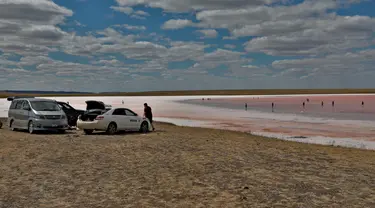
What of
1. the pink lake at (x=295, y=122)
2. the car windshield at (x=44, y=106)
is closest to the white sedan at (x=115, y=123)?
the car windshield at (x=44, y=106)

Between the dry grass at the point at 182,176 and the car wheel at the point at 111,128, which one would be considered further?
the car wheel at the point at 111,128

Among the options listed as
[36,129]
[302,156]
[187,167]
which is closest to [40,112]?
[36,129]

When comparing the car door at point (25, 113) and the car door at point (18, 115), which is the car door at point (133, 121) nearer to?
the car door at point (25, 113)

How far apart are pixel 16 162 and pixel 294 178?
29.7ft

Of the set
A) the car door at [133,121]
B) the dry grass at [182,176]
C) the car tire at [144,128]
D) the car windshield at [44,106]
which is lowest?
the dry grass at [182,176]

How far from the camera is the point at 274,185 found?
33.6 feet

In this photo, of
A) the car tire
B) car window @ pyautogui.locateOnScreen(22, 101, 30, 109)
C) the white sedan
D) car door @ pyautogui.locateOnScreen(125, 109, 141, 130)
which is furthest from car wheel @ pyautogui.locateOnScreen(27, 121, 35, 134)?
the car tire

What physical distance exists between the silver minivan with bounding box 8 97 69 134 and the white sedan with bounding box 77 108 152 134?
1.22 m

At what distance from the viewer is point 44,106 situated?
79.0 feet

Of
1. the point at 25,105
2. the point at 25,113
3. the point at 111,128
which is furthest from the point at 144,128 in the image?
the point at 25,105

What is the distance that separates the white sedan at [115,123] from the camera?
23156 mm

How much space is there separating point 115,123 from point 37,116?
4439mm

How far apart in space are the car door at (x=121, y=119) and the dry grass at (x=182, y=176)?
241 inches

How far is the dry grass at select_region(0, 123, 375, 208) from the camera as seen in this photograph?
8.86m
